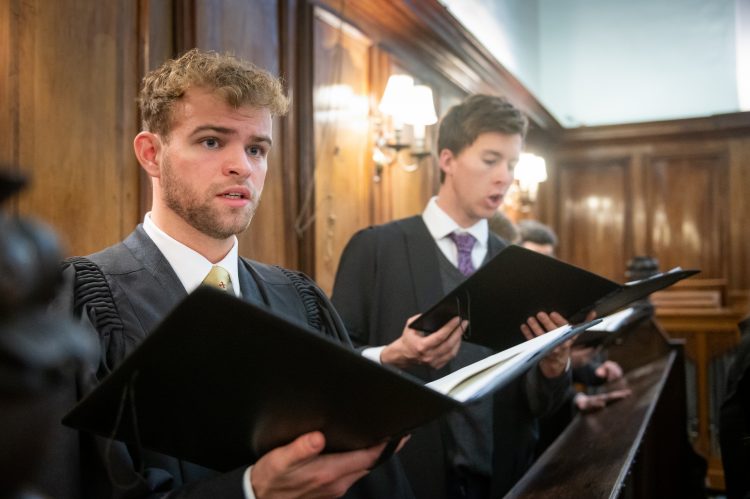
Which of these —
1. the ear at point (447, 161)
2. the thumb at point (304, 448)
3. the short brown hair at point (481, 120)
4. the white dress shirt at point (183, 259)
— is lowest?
the thumb at point (304, 448)

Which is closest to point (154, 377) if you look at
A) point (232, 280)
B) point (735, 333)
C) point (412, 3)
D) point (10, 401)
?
point (10, 401)

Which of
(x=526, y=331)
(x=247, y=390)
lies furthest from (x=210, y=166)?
(x=526, y=331)

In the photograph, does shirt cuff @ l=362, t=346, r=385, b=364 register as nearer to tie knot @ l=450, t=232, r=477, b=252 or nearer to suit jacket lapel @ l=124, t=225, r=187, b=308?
tie knot @ l=450, t=232, r=477, b=252

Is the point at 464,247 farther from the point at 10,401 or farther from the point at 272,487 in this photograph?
the point at 10,401

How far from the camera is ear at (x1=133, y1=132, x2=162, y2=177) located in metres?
1.54

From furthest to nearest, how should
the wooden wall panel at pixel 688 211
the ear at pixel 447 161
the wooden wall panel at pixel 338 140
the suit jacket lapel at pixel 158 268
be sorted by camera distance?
the wooden wall panel at pixel 688 211, the wooden wall panel at pixel 338 140, the ear at pixel 447 161, the suit jacket lapel at pixel 158 268

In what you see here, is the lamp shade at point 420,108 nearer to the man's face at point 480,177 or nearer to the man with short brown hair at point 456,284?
the man with short brown hair at point 456,284

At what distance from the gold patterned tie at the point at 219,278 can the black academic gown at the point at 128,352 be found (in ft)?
0.18

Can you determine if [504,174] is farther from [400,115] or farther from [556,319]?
[400,115]

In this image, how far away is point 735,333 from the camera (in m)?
5.62

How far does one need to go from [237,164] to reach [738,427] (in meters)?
1.73

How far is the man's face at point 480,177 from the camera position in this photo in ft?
7.97

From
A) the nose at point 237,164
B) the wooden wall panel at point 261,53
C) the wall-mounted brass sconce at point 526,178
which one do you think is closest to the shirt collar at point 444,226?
the wooden wall panel at point 261,53

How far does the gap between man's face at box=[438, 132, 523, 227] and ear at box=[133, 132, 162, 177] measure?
1.17 meters
